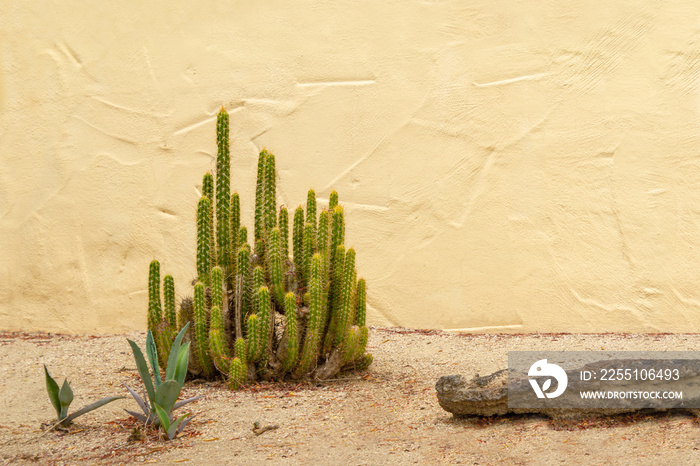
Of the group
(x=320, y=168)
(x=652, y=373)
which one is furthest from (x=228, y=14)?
(x=652, y=373)

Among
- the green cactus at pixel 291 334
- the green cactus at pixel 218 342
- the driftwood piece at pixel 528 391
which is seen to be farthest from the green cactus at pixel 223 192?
the driftwood piece at pixel 528 391

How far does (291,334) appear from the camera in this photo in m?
3.75

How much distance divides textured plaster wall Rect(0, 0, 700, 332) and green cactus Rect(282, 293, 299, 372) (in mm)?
1457

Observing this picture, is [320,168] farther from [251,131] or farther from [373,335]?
[373,335]

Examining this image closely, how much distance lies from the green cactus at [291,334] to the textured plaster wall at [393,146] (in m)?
1.46

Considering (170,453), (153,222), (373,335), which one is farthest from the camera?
(153,222)

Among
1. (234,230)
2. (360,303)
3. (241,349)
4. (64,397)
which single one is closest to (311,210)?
(234,230)

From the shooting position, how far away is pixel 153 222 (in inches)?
209

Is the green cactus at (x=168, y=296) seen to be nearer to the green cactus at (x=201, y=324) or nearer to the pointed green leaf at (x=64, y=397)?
the green cactus at (x=201, y=324)

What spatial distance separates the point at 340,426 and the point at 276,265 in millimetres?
1018

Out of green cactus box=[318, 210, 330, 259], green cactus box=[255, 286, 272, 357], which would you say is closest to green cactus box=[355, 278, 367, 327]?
green cactus box=[318, 210, 330, 259]

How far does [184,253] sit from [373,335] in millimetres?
1528

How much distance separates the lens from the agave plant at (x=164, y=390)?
3.01m

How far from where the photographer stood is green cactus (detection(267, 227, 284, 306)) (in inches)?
150
